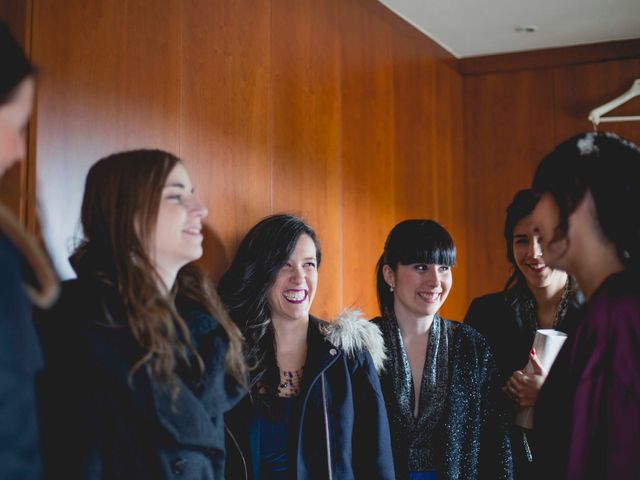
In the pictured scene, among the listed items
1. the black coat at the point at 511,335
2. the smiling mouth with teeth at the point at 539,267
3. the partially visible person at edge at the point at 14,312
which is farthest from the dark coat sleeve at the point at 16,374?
the smiling mouth with teeth at the point at 539,267

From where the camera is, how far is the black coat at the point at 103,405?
1474 millimetres

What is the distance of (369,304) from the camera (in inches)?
141

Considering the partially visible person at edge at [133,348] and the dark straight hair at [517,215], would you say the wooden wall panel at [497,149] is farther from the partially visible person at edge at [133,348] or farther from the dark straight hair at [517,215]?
the partially visible person at edge at [133,348]

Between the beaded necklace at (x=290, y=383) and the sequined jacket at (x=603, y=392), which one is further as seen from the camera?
the beaded necklace at (x=290, y=383)

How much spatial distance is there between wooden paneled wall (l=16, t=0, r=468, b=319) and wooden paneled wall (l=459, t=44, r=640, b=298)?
0.34 meters

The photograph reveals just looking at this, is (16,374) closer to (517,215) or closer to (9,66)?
(9,66)

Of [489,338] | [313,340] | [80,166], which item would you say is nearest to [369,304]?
[489,338]

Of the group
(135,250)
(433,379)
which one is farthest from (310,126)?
(135,250)

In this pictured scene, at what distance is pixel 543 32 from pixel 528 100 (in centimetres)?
53

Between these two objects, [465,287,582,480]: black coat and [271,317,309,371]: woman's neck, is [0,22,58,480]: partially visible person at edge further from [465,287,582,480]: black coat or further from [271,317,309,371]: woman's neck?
[465,287,582,480]: black coat

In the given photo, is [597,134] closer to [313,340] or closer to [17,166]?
[313,340]

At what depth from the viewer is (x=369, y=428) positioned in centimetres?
217

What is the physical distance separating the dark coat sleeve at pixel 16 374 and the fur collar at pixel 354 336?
3.75 ft

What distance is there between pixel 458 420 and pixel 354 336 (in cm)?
46
